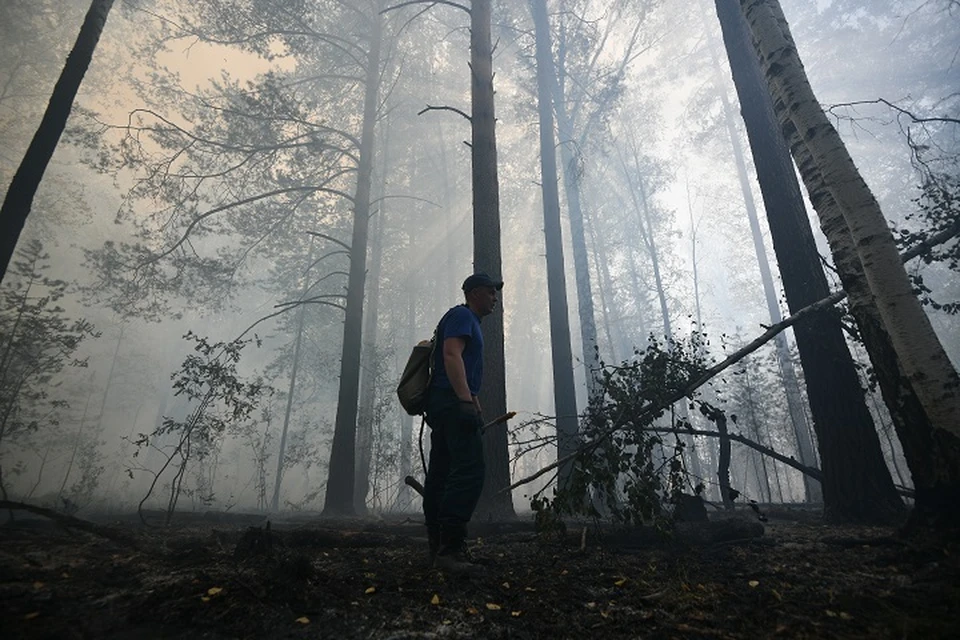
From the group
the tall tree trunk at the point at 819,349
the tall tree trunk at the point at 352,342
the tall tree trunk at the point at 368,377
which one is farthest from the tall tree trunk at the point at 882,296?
the tall tree trunk at the point at 368,377

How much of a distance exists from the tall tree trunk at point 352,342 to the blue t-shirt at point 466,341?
6787mm

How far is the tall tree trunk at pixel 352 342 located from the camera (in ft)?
30.0

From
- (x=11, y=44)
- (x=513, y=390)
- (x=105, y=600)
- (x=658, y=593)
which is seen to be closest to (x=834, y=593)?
(x=658, y=593)

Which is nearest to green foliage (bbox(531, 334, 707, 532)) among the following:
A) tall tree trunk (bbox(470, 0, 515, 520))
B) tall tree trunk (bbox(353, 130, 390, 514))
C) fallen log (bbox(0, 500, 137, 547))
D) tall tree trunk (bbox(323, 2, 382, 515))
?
tall tree trunk (bbox(470, 0, 515, 520))

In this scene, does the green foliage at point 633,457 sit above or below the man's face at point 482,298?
below

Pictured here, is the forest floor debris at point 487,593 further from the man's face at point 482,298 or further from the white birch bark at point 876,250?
the man's face at point 482,298

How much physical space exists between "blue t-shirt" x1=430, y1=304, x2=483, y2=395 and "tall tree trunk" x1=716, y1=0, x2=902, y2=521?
380cm

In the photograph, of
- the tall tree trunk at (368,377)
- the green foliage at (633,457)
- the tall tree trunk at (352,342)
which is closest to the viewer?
the green foliage at (633,457)

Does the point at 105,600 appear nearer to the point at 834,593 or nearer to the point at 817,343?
the point at 834,593

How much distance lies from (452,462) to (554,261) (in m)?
9.04

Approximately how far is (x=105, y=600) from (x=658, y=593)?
2843mm

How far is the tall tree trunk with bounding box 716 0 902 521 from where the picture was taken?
160 inches

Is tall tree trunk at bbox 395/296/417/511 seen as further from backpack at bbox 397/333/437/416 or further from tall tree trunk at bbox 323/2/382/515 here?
backpack at bbox 397/333/437/416

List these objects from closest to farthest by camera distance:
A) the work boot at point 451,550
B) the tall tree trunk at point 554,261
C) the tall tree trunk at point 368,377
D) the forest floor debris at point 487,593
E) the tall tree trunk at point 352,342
Result: the forest floor debris at point 487,593
the work boot at point 451,550
the tall tree trunk at point 352,342
the tall tree trunk at point 554,261
the tall tree trunk at point 368,377
